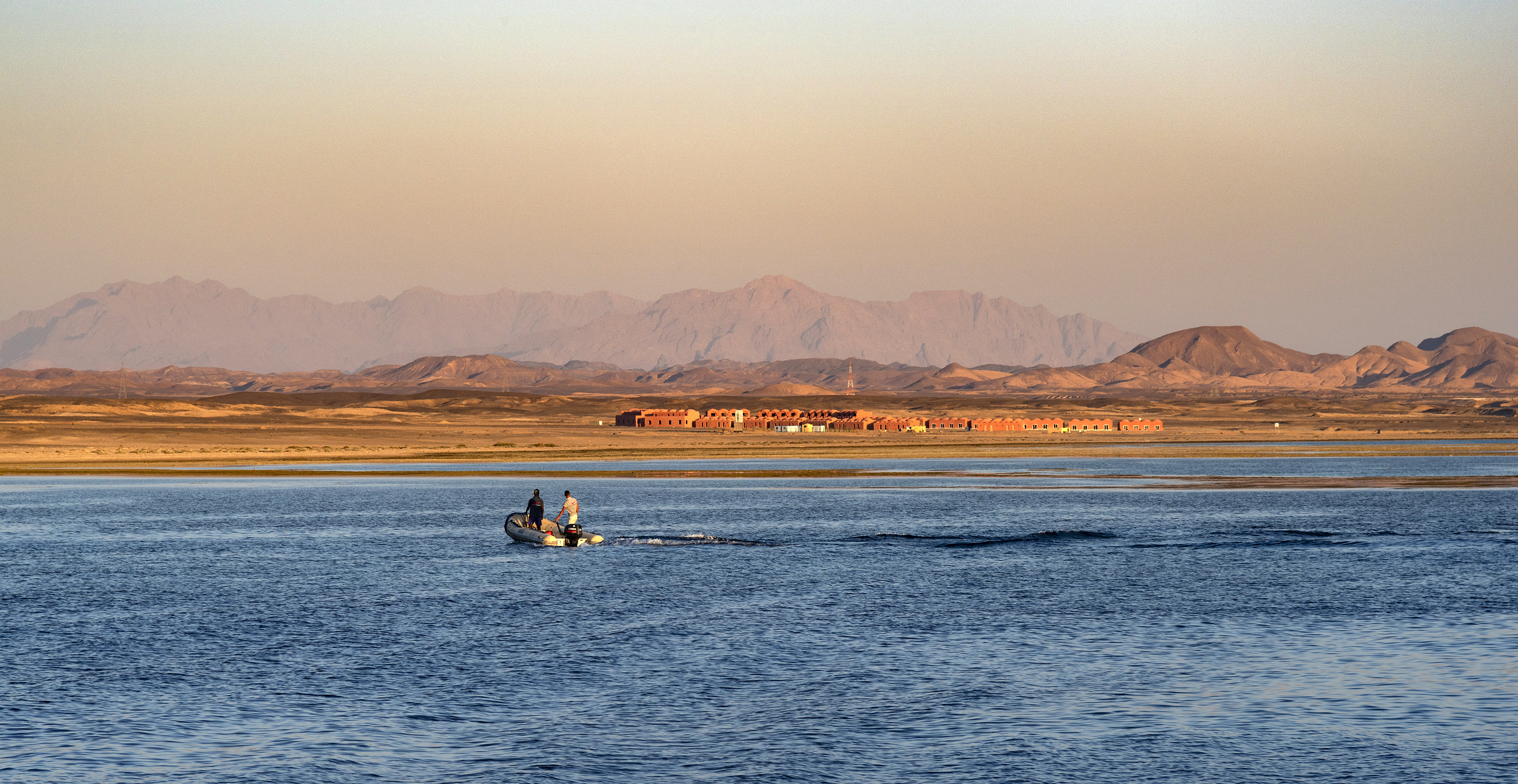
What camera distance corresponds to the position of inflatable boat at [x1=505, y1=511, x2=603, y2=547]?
56.3 m

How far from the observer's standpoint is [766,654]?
31516 mm

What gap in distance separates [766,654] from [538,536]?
2678cm

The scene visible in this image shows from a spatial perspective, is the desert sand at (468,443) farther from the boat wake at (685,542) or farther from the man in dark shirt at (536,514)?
the boat wake at (685,542)

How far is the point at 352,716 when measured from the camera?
2534 cm

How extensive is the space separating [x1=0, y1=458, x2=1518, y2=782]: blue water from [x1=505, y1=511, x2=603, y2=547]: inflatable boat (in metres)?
0.67

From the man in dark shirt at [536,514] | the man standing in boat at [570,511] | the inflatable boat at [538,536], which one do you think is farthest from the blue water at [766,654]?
the man in dark shirt at [536,514]

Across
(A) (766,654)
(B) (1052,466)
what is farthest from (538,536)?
(B) (1052,466)

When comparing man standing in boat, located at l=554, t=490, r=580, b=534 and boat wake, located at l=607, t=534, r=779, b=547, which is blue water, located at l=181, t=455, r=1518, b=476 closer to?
boat wake, located at l=607, t=534, r=779, b=547

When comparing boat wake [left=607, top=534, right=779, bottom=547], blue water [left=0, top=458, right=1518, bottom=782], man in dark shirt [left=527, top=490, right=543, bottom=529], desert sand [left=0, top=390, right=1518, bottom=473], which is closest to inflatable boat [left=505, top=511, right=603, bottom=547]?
man in dark shirt [left=527, top=490, right=543, bottom=529]

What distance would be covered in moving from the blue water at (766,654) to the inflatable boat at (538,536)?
26.4 inches

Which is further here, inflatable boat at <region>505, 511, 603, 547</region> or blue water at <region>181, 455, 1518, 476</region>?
blue water at <region>181, 455, 1518, 476</region>

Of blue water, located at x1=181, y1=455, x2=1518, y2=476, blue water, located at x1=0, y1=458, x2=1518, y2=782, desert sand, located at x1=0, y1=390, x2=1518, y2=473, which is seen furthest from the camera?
desert sand, located at x1=0, y1=390, x2=1518, y2=473

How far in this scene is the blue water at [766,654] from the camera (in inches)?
886

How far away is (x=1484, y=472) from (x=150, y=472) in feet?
339
